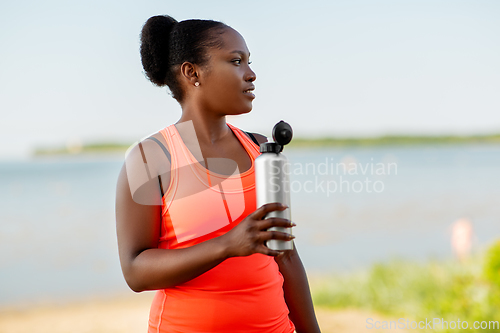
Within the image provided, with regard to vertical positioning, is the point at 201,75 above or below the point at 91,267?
above

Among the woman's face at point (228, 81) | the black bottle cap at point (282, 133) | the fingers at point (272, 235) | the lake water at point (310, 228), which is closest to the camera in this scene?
the fingers at point (272, 235)

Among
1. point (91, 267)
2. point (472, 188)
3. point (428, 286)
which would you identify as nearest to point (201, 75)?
point (428, 286)

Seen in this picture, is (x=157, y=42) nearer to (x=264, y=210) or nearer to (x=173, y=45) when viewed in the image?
(x=173, y=45)

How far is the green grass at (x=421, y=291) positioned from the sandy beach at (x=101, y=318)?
8.6 inches

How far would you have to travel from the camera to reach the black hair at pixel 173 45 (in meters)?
1.23

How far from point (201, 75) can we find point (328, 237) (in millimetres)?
9196

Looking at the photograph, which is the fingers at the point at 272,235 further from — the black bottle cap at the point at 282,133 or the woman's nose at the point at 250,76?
the woman's nose at the point at 250,76

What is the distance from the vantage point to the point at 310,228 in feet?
36.9

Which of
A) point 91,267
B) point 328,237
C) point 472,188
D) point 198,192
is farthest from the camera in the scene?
point 472,188

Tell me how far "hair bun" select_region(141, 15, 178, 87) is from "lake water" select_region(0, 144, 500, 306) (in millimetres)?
525

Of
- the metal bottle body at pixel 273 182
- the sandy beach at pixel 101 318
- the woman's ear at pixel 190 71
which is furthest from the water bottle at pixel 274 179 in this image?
the sandy beach at pixel 101 318

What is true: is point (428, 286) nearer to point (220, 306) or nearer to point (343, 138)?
point (220, 306)

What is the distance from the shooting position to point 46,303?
617 cm

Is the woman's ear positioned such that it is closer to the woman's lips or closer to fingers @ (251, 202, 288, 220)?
the woman's lips
